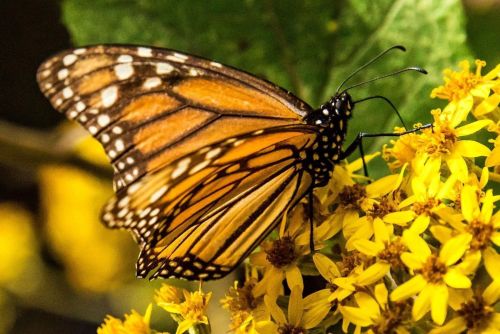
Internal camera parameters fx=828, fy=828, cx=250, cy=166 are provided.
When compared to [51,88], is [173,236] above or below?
below

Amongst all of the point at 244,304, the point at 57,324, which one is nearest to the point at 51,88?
the point at 244,304

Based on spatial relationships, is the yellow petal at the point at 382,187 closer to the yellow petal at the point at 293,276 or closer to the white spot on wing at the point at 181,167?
the yellow petal at the point at 293,276

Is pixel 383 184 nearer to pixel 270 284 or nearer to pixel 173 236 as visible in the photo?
pixel 270 284

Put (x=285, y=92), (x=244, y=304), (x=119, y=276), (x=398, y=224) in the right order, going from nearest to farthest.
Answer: (x=398, y=224), (x=244, y=304), (x=285, y=92), (x=119, y=276)

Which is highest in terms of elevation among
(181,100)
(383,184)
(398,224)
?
(181,100)

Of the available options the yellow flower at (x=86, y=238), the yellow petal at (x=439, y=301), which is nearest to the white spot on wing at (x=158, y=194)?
the yellow petal at (x=439, y=301)

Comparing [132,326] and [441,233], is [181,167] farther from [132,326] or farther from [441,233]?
[441,233]

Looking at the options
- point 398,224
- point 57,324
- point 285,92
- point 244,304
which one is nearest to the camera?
point 398,224
